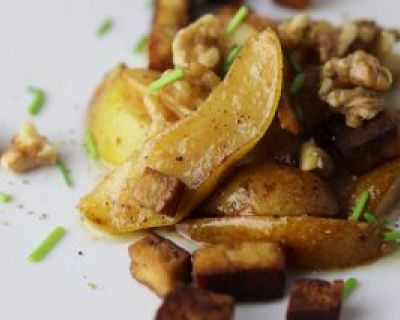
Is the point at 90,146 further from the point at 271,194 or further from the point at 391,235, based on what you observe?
the point at 391,235

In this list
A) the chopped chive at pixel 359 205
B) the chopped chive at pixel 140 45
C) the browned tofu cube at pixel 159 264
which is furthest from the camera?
the chopped chive at pixel 140 45

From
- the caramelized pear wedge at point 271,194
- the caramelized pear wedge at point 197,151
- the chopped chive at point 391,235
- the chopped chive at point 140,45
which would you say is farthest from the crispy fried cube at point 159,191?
the chopped chive at point 140,45

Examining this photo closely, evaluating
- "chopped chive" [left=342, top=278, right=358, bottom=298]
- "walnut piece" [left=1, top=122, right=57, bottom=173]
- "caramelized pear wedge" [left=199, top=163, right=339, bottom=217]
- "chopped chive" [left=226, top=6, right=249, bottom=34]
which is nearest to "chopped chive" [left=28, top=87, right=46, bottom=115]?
→ "walnut piece" [left=1, top=122, right=57, bottom=173]

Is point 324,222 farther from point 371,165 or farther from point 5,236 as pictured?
point 5,236

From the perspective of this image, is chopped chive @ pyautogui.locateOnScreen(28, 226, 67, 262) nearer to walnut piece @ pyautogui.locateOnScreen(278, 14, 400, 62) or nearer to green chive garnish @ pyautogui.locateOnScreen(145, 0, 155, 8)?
walnut piece @ pyautogui.locateOnScreen(278, 14, 400, 62)

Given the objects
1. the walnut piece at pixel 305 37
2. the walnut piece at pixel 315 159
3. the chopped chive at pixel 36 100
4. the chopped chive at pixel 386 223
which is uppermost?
the chopped chive at pixel 36 100

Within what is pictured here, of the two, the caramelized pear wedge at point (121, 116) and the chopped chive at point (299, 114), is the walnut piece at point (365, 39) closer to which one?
the chopped chive at point (299, 114)

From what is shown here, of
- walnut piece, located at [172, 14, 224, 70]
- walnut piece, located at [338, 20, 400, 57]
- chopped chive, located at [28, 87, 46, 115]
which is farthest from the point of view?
chopped chive, located at [28, 87, 46, 115]
